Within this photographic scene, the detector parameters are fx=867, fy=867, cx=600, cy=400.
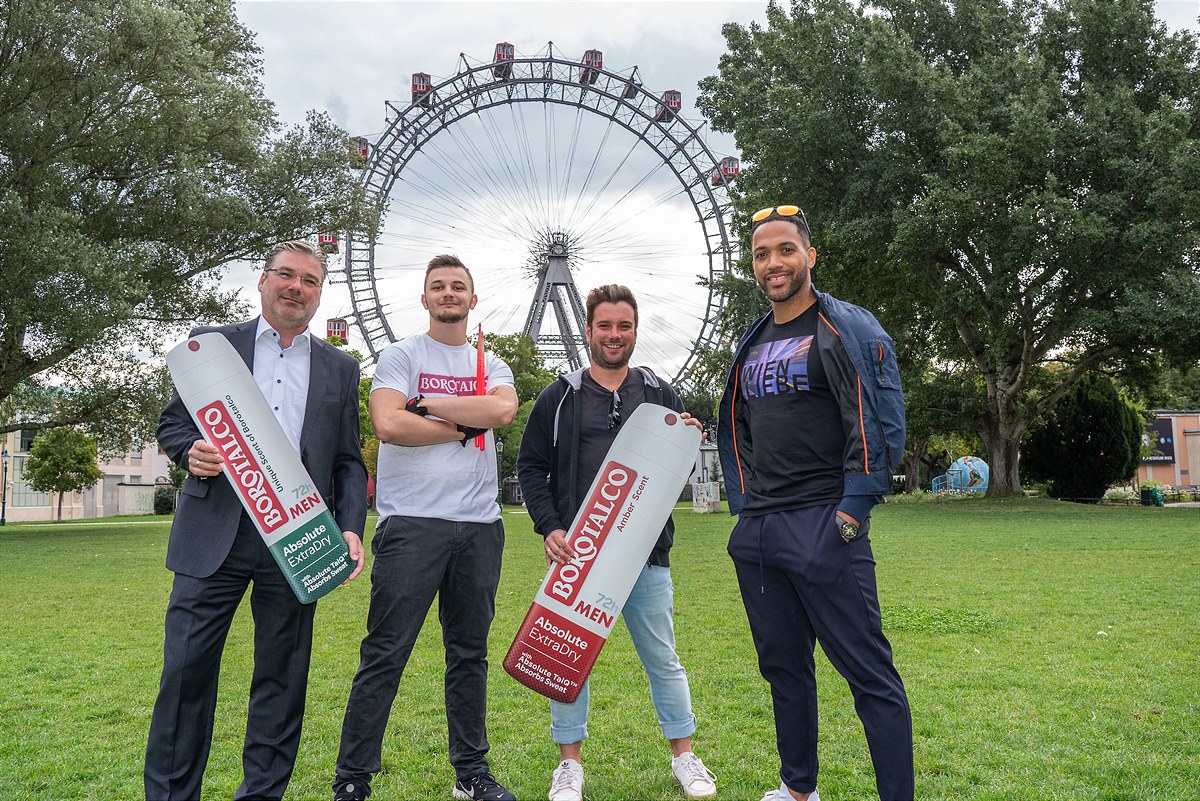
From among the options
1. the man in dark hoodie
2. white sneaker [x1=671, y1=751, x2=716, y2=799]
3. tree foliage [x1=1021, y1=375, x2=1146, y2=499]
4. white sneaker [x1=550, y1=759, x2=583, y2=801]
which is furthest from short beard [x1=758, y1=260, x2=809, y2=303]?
tree foliage [x1=1021, y1=375, x2=1146, y2=499]

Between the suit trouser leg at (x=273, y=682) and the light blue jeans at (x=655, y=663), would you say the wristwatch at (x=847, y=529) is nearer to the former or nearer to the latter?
the light blue jeans at (x=655, y=663)

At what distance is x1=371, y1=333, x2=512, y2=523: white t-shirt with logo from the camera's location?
351cm

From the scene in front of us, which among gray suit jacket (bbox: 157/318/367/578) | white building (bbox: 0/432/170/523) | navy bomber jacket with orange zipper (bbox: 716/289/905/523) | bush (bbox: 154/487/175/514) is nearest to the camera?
navy bomber jacket with orange zipper (bbox: 716/289/905/523)

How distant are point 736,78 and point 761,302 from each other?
7.13 m

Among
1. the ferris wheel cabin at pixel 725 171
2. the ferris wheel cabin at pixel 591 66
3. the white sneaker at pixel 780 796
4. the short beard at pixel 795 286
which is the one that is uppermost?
the ferris wheel cabin at pixel 591 66

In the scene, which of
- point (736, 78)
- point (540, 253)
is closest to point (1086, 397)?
point (736, 78)

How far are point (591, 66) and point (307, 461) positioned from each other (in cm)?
4575

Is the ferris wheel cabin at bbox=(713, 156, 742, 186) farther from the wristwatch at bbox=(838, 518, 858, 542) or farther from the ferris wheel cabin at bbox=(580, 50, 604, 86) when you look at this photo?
the wristwatch at bbox=(838, 518, 858, 542)

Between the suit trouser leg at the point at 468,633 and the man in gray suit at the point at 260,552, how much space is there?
1.49 ft

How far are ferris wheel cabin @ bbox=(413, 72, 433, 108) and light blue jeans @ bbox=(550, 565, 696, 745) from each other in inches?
1718

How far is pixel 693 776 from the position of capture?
3.66m

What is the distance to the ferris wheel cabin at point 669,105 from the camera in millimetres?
46250

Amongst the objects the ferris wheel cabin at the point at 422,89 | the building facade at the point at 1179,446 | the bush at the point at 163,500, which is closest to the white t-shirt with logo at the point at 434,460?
the ferris wheel cabin at the point at 422,89

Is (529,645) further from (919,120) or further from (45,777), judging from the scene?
(919,120)
